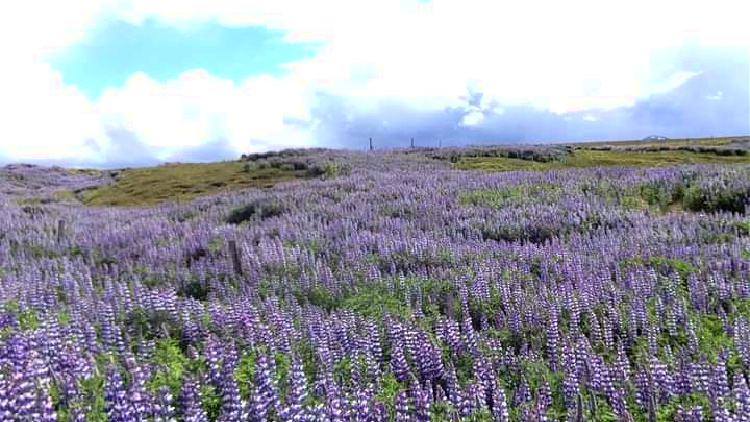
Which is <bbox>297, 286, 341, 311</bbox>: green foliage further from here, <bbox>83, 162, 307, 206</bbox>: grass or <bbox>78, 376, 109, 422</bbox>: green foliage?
<bbox>83, 162, 307, 206</bbox>: grass

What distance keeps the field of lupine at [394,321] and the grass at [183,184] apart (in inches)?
643

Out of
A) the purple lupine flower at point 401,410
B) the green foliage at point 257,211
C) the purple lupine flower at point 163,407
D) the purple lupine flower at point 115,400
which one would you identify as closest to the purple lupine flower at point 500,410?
the purple lupine flower at point 401,410

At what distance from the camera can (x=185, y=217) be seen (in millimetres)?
20469

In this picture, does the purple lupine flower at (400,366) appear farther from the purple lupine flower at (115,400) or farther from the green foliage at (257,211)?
the green foliage at (257,211)

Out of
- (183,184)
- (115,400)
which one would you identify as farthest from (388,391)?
(183,184)

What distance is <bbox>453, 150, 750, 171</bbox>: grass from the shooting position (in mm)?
32469

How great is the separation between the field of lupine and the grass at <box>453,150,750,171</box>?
664 inches

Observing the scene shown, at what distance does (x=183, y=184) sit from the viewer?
35.5 m

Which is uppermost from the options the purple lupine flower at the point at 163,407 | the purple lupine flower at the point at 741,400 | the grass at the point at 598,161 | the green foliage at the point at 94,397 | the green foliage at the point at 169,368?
the grass at the point at 598,161

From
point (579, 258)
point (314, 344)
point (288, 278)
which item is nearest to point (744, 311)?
point (579, 258)

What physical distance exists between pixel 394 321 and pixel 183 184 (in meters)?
31.0

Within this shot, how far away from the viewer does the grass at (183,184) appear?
3209 cm

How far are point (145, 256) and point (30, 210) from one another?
14.8 m

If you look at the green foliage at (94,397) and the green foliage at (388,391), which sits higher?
the green foliage at (94,397)
